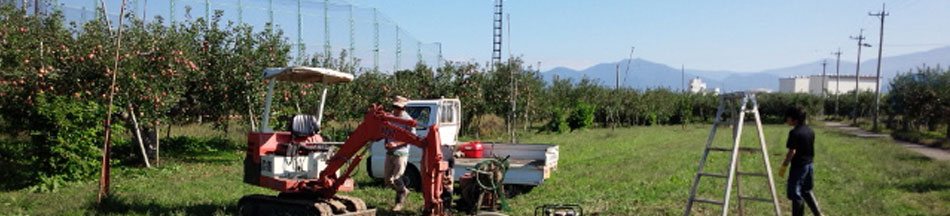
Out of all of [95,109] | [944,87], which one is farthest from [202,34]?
[944,87]

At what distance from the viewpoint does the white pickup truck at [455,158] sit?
1193 cm

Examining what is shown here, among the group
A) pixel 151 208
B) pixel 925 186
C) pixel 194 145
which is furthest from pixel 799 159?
pixel 194 145

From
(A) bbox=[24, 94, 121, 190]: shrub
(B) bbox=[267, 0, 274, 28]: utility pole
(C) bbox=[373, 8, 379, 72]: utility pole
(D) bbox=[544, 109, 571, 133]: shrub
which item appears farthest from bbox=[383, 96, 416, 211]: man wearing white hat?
(D) bbox=[544, 109, 571, 133]: shrub

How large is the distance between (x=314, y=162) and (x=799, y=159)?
20.3ft

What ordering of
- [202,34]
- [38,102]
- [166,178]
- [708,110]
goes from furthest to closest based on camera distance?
[708,110] → [202,34] → [166,178] → [38,102]

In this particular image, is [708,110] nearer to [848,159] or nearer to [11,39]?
[848,159]

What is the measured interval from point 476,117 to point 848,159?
17224 millimetres

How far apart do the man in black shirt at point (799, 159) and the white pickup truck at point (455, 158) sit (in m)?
4.42

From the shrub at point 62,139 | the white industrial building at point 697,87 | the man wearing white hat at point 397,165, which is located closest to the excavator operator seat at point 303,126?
the man wearing white hat at point 397,165

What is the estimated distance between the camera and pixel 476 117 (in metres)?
33.0

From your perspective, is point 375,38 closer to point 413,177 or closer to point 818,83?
point 413,177

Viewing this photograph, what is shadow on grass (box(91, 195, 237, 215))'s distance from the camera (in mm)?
9891

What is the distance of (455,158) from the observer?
12883 millimetres

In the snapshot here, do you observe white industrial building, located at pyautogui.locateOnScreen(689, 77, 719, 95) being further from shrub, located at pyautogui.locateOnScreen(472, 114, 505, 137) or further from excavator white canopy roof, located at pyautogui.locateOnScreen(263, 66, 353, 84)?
excavator white canopy roof, located at pyautogui.locateOnScreen(263, 66, 353, 84)
